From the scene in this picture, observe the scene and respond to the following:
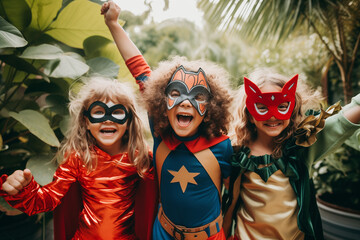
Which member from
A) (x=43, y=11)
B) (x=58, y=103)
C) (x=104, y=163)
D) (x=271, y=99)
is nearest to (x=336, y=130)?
(x=271, y=99)

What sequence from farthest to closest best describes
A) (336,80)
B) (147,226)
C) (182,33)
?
(182,33)
(336,80)
(147,226)

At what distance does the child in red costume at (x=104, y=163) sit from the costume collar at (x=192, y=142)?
0.25 metres

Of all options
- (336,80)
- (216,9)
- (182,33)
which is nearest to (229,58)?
(182,33)

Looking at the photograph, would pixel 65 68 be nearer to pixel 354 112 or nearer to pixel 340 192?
pixel 354 112

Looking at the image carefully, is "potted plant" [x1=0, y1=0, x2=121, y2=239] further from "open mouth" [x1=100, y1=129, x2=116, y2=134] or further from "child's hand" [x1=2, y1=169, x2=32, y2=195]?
"child's hand" [x1=2, y1=169, x2=32, y2=195]

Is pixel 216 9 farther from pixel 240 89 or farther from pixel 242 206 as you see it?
pixel 242 206

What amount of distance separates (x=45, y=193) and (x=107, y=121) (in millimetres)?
553

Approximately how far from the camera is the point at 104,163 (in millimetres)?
1732

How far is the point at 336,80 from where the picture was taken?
4113mm

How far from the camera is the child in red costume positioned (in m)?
1.68

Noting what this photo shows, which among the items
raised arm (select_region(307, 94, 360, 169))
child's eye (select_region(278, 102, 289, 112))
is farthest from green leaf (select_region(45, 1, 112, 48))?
raised arm (select_region(307, 94, 360, 169))

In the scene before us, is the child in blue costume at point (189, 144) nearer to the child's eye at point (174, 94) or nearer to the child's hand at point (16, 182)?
the child's eye at point (174, 94)

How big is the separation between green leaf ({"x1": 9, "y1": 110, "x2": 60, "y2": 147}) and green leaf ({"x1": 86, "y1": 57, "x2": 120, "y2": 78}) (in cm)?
59

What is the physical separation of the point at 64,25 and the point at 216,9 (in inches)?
53.7
